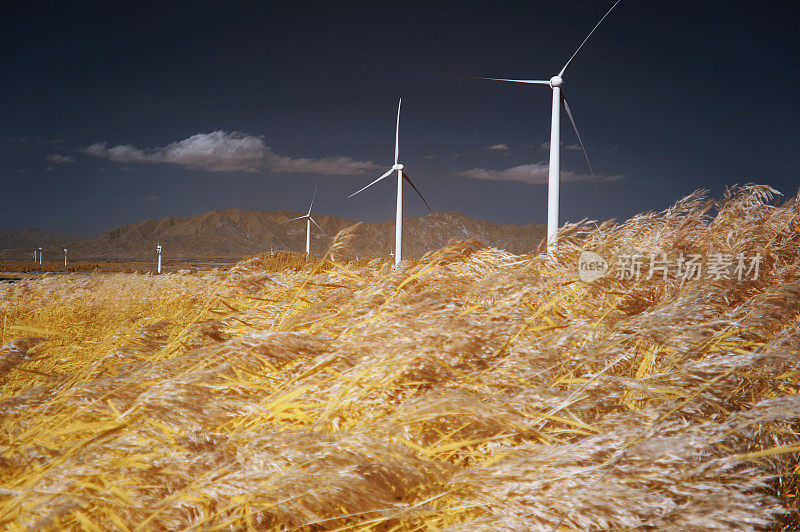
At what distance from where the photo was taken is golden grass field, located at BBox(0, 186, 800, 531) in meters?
1.67

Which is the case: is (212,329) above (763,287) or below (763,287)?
below

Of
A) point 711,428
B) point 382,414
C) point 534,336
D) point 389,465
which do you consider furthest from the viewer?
point 534,336

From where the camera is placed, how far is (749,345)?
3.18 m

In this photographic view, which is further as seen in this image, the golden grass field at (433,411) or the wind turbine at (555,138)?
the wind turbine at (555,138)

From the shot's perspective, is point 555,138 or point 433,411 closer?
point 433,411

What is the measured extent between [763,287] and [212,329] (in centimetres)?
479

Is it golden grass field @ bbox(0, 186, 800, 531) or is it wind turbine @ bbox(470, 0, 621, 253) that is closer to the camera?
golden grass field @ bbox(0, 186, 800, 531)

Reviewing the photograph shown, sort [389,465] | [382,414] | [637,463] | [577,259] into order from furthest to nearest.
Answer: [577,259], [382,414], [389,465], [637,463]

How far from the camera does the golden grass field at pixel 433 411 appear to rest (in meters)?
1.67

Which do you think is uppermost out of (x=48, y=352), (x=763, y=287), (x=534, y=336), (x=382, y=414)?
(x=763, y=287)

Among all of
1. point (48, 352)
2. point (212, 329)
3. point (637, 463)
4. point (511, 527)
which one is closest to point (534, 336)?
point (637, 463)

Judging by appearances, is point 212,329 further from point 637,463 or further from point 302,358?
point 637,463

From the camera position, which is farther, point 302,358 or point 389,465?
point 302,358

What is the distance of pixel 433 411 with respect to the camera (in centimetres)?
230
